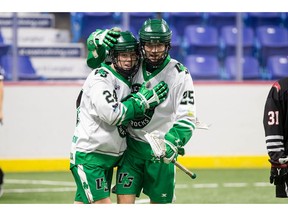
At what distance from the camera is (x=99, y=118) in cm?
554

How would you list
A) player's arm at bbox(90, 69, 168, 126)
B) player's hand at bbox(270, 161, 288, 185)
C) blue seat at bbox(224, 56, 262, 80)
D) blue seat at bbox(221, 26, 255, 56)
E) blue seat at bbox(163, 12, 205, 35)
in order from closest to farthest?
player's arm at bbox(90, 69, 168, 126) → player's hand at bbox(270, 161, 288, 185) → blue seat at bbox(224, 56, 262, 80) → blue seat at bbox(221, 26, 255, 56) → blue seat at bbox(163, 12, 205, 35)

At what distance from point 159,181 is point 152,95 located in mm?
644

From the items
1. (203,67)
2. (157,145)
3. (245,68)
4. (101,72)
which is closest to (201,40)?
(203,67)

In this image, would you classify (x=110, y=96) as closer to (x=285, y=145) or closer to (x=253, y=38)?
(x=285, y=145)

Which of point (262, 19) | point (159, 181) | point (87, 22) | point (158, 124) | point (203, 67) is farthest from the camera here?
point (262, 19)

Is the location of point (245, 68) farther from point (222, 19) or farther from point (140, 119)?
point (140, 119)

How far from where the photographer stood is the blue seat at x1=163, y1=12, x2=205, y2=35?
12023 mm

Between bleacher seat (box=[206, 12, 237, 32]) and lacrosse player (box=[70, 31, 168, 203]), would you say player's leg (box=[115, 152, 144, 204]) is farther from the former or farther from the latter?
bleacher seat (box=[206, 12, 237, 32])

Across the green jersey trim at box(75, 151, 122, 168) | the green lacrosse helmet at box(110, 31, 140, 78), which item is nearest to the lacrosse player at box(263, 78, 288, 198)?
the green lacrosse helmet at box(110, 31, 140, 78)

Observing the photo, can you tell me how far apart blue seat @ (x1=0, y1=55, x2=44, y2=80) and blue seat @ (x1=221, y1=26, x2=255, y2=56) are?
2.36 meters

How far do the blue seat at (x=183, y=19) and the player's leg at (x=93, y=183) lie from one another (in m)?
6.58

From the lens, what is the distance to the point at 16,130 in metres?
10.6
